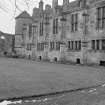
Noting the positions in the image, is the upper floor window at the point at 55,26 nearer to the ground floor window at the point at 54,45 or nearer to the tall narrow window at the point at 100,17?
the ground floor window at the point at 54,45

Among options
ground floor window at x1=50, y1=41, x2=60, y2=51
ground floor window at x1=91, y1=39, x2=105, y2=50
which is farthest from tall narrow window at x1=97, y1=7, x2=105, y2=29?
ground floor window at x1=50, y1=41, x2=60, y2=51

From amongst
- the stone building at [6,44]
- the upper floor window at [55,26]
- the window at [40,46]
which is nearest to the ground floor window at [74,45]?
the upper floor window at [55,26]

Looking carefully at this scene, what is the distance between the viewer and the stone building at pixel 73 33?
26719 mm

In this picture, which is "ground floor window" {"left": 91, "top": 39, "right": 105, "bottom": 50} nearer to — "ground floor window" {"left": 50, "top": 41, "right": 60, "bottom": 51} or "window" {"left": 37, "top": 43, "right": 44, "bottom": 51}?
"ground floor window" {"left": 50, "top": 41, "right": 60, "bottom": 51}

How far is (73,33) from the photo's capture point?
30969 millimetres

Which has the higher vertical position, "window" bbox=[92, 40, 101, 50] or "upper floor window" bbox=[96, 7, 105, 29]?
"upper floor window" bbox=[96, 7, 105, 29]

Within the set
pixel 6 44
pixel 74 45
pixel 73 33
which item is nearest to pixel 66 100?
pixel 74 45

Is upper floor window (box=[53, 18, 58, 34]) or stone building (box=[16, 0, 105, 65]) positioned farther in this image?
upper floor window (box=[53, 18, 58, 34])

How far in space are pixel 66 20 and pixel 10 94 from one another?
1010 inches

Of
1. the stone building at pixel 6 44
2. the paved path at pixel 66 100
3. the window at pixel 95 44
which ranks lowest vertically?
the paved path at pixel 66 100

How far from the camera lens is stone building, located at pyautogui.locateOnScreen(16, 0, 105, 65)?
26719mm

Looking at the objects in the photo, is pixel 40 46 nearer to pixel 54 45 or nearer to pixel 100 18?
pixel 54 45

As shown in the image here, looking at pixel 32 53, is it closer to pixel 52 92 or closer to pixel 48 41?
pixel 48 41

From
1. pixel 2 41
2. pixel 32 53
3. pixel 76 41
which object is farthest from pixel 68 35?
pixel 2 41
